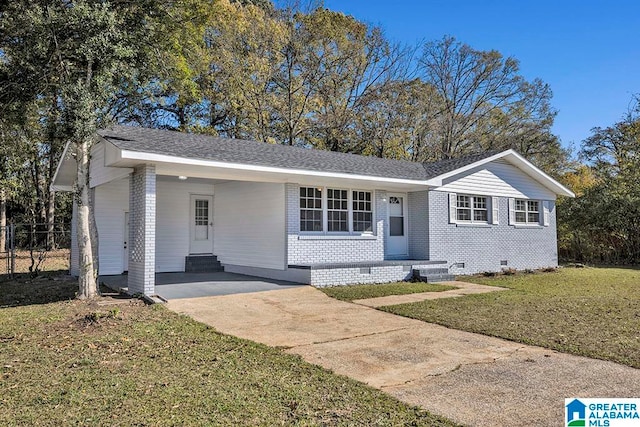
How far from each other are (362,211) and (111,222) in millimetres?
8045

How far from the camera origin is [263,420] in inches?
148

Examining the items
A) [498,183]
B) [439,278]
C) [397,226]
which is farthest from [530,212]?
[439,278]

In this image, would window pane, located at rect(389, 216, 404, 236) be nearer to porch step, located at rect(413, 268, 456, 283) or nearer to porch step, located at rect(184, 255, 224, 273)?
porch step, located at rect(413, 268, 456, 283)

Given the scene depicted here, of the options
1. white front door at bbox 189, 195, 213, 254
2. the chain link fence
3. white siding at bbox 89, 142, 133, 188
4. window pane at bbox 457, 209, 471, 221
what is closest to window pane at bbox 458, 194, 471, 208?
window pane at bbox 457, 209, 471, 221

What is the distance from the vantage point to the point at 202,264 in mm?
15117

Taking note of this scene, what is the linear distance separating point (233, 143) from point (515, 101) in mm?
26621

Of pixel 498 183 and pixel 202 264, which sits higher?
pixel 498 183

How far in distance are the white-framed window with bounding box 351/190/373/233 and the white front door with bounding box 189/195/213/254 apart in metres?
5.14

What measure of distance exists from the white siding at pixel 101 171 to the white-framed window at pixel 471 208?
37.3 ft

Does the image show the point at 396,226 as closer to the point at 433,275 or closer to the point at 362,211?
the point at 362,211

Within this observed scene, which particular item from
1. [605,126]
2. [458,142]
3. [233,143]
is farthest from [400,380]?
[605,126]

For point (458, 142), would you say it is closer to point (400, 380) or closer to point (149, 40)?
point (149, 40)

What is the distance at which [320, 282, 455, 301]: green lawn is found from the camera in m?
10.9

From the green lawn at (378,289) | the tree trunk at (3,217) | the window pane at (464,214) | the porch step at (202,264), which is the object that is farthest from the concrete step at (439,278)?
the tree trunk at (3,217)
